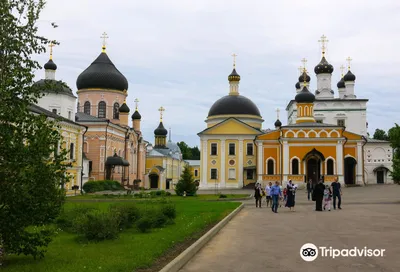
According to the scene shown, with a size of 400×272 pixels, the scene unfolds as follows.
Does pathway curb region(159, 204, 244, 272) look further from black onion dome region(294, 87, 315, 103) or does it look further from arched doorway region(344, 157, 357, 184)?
black onion dome region(294, 87, 315, 103)

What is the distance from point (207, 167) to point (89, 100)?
1710 centimetres

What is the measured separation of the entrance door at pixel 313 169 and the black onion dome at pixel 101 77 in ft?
83.6

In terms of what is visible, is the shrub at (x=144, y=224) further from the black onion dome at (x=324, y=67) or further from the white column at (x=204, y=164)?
the black onion dome at (x=324, y=67)

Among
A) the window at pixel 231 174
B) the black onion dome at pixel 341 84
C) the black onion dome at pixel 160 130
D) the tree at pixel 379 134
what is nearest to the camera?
the window at pixel 231 174

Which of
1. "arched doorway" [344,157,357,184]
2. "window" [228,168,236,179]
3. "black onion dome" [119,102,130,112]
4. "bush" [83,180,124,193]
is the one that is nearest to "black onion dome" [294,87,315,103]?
"arched doorway" [344,157,357,184]

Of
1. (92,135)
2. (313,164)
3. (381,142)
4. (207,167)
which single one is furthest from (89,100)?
(381,142)

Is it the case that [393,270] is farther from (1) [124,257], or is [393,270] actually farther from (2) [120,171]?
(2) [120,171]

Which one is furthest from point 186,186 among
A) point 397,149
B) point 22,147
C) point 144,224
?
point 22,147

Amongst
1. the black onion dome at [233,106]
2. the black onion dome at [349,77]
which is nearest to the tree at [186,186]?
the black onion dome at [233,106]

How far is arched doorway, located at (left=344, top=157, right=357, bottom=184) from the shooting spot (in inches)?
1918

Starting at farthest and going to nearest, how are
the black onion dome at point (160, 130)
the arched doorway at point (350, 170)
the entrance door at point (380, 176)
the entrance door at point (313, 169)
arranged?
1. the black onion dome at point (160, 130)
2. the entrance door at point (380, 176)
3. the arched doorway at point (350, 170)
4. the entrance door at point (313, 169)

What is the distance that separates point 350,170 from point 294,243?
134 feet

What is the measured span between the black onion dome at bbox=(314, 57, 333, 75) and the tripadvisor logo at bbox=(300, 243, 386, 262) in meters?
56.3

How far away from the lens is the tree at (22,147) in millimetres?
7801
